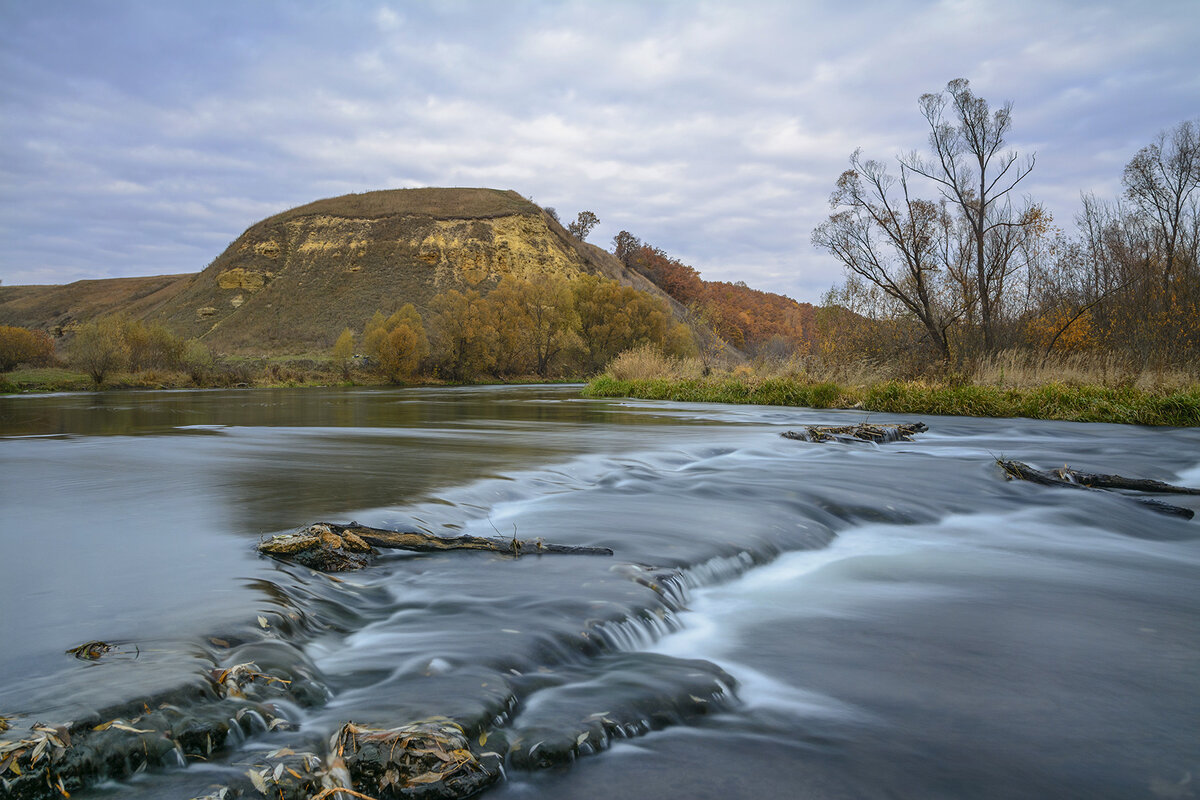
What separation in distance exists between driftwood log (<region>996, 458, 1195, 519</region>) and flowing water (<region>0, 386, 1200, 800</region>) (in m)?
0.26

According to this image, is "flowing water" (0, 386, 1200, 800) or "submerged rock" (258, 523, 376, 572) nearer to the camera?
"flowing water" (0, 386, 1200, 800)

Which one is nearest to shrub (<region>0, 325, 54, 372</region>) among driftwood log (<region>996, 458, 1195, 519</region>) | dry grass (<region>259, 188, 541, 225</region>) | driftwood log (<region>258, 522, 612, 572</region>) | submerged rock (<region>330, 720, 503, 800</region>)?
driftwood log (<region>258, 522, 612, 572</region>)

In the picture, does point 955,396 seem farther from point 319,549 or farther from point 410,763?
point 410,763

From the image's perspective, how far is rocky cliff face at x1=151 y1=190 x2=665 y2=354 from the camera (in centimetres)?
7281

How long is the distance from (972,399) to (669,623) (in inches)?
671

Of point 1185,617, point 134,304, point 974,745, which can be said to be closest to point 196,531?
point 974,745

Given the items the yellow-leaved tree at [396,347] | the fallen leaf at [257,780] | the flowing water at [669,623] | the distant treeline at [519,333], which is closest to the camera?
the fallen leaf at [257,780]

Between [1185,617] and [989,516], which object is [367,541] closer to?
[1185,617]

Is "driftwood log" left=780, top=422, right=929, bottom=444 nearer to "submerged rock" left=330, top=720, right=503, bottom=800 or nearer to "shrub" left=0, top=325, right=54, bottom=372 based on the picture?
"submerged rock" left=330, top=720, right=503, bottom=800

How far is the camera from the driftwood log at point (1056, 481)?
7043 millimetres

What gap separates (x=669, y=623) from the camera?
386 cm

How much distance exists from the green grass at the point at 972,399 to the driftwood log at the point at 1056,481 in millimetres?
8689

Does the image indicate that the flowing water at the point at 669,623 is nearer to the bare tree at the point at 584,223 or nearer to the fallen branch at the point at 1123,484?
the fallen branch at the point at 1123,484

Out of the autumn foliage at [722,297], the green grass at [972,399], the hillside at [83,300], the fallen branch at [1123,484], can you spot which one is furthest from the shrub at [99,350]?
the autumn foliage at [722,297]
